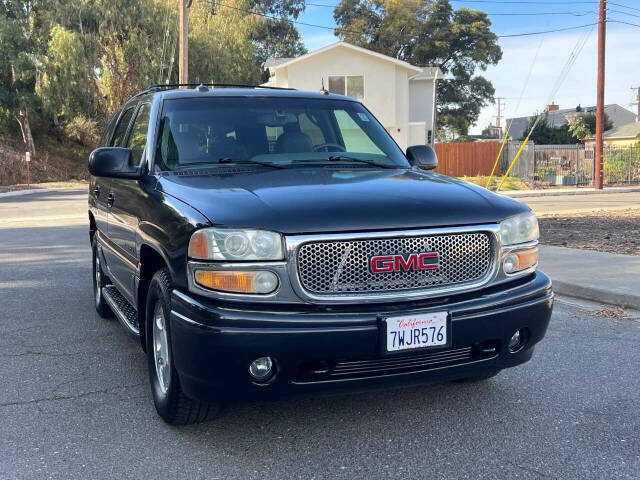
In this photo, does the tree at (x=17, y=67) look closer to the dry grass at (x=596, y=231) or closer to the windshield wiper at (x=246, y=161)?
the dry grass at (x=596, y=231)

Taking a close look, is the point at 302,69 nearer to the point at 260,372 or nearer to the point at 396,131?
the point at 396,131

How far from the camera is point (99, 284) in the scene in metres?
6.26

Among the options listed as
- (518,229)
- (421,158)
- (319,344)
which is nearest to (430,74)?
(421,158)

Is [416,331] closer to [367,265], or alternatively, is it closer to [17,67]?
[367,265]

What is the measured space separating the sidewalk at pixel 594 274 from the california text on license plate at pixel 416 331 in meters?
3.93

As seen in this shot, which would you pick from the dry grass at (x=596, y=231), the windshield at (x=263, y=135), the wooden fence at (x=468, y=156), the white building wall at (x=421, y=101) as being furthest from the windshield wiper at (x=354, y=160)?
the white building wall at (x=421, y=101)

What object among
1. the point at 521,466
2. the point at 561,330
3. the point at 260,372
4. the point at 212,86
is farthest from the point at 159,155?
the point at 561,330

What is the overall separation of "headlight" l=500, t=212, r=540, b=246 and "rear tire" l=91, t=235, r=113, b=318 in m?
3.78

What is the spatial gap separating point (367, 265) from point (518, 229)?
36.8 inches

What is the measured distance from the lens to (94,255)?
21.3 ft

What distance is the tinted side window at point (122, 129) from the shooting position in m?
5.58

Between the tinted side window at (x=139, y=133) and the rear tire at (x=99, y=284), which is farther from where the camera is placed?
the rear tire at (x=99, y=284)

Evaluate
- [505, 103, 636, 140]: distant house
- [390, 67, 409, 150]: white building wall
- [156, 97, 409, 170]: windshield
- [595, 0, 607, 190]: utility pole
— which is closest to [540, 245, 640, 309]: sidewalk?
[156, 97, 409, 170]: windshield

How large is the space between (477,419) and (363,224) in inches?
53.9
